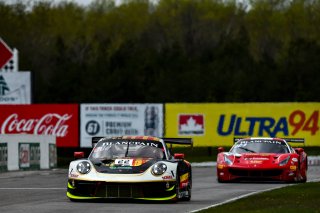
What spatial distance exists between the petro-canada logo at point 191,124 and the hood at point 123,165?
27.9 meters

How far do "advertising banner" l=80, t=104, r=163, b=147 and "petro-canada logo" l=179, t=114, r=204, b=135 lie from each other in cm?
86

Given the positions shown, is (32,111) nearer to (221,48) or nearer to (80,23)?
(221,48)

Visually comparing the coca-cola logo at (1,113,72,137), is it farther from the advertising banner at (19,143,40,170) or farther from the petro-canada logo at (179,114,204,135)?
the advertising banner at (19,143,40,170)

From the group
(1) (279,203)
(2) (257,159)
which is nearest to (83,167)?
(1) (279,203)

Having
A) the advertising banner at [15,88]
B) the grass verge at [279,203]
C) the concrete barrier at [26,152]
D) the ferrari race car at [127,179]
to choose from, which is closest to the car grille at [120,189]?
the ferrari race car at [127,179]

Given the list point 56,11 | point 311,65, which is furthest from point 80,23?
point 311,65

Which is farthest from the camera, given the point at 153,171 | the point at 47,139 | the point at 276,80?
the point at 276,80

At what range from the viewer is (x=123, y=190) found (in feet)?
54.5

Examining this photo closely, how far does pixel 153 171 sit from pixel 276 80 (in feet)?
195

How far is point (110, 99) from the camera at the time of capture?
77000 millimetres

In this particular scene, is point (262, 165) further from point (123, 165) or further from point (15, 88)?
point (15, 88)

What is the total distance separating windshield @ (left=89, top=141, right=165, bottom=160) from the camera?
17750mm

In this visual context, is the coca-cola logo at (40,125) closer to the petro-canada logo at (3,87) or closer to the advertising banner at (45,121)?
the advertising banner at (45,121)

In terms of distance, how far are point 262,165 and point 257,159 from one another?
0.76 ft
